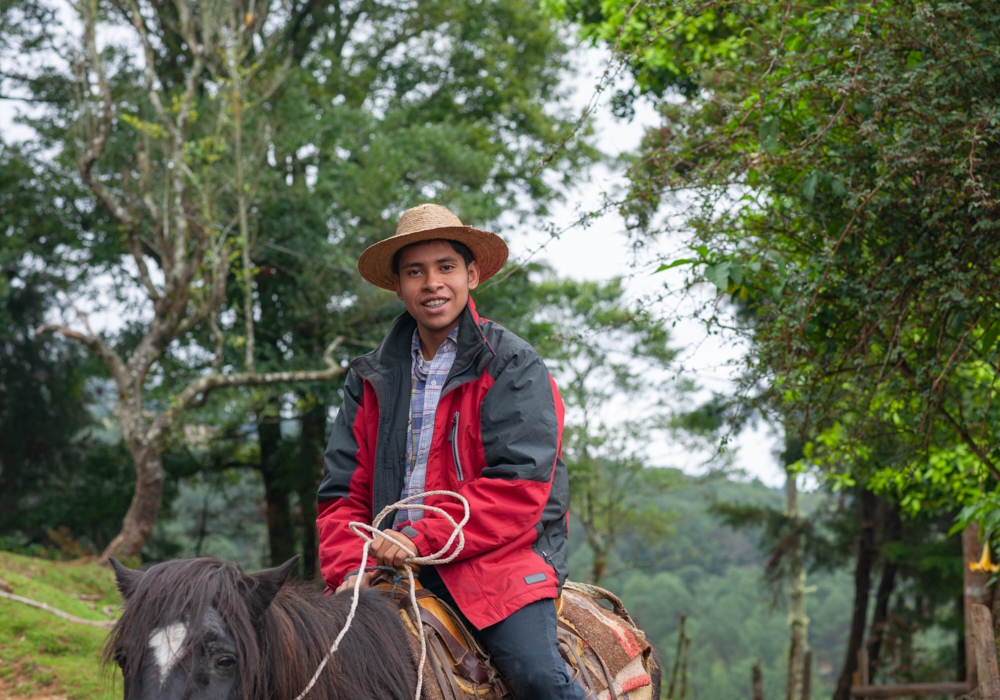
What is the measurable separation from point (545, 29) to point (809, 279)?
13.8 meters

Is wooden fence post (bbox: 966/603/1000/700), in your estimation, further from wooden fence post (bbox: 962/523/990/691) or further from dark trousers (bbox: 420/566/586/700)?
dark trousers (bbox: 420/566/586/700)

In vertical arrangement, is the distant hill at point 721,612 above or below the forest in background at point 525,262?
below

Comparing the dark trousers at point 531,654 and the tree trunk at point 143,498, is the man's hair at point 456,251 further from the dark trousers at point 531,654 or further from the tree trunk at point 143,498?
the tree trunk at point 143,498

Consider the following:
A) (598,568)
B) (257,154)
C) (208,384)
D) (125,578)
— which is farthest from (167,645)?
(598,568)

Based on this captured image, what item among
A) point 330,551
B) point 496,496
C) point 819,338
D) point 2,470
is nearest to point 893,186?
point 819,338

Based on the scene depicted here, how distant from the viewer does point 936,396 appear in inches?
156

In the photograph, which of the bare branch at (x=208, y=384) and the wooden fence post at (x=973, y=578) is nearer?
the wooden fence post at (x=973, y=578)

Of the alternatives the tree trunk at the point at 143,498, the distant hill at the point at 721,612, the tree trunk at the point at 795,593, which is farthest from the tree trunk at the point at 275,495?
the distant hill at the point at 721,612

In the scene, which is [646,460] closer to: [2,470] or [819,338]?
[2,470]

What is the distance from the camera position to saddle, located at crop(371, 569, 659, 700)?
246 centimetres

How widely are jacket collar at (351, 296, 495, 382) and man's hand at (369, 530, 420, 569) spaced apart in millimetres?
494

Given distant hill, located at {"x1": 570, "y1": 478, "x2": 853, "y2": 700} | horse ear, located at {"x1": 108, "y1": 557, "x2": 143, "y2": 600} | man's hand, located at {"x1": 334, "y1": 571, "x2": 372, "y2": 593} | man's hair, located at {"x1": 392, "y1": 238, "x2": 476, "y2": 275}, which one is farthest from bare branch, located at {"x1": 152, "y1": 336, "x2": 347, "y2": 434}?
distant hill, located at {"x1": 570, "y1": 478, "x2": 853, "y2": 700}

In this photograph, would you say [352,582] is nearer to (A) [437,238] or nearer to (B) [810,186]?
(A) [437,238]

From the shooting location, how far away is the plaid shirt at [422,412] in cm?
279
